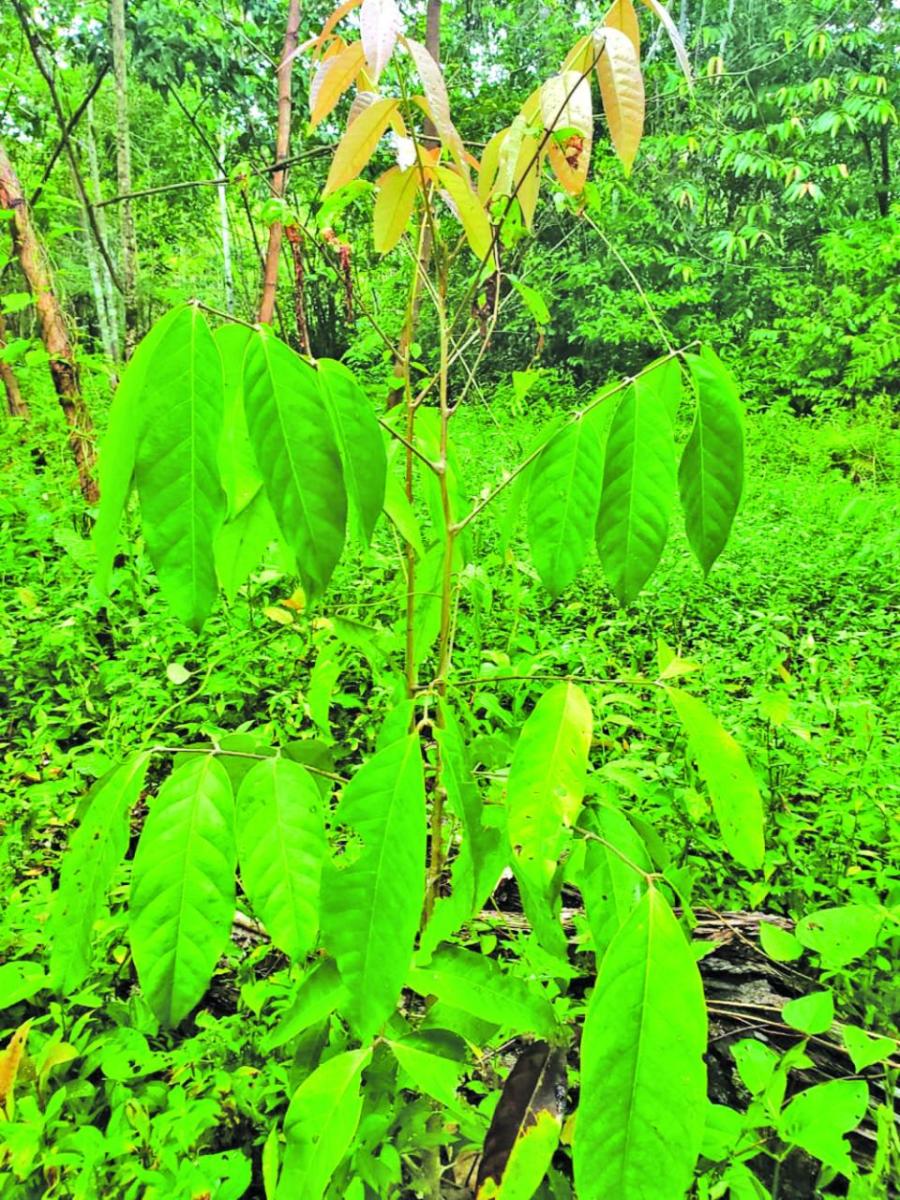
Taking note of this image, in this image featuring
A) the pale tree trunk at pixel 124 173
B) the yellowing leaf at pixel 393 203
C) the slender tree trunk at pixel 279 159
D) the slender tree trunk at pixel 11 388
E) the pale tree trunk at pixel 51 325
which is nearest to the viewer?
the yellowing leaf at pixel 393 203

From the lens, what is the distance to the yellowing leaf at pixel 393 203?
0.55m

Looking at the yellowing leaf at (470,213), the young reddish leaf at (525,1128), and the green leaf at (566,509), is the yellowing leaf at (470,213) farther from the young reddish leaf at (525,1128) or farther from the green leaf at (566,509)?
the young reddish leaf at (525,1128)

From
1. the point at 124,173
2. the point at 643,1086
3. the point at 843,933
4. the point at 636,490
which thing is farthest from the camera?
the point at 124,173

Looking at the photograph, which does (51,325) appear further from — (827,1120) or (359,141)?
(827,1120)

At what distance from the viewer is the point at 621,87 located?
0.46m

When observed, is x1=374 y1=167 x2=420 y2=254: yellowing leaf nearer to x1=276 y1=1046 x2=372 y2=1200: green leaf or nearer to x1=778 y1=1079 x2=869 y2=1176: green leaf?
x1=276 y1=1046 x2=372 y2=1200: green leaf

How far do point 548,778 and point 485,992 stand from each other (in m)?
0.24

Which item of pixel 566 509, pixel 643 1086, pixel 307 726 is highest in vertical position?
pixel 566 509

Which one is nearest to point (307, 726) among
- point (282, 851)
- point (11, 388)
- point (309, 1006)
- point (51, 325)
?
point (309, 1006)

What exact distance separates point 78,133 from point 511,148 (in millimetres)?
7803

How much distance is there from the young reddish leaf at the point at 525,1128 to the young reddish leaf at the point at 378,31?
72cm

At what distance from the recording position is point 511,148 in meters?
0.49

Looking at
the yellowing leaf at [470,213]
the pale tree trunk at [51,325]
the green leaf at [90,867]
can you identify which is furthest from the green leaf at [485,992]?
the pale tree trunk at [51,325]

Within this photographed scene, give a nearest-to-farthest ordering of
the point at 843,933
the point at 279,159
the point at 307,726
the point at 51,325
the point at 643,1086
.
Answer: the point at 643,1086 → the point at 843,933 → the point at 307,726 → the point at 51,325 → the point at 279,159
